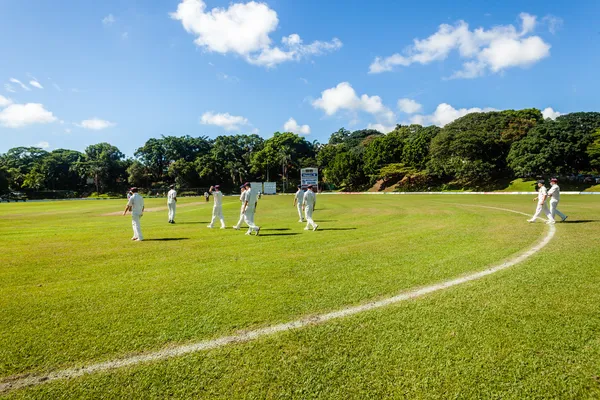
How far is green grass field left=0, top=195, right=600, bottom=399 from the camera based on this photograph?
10.1 feet

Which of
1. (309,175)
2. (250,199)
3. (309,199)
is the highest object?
(309,175)

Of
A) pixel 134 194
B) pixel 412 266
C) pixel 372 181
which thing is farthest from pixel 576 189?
pixel 134 194

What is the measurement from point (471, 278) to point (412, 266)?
1.19 meters

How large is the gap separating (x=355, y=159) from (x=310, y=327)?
73.9 metres

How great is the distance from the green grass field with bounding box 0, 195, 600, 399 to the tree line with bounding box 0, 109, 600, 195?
5422 centimetres

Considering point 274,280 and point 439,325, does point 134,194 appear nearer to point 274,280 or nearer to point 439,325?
point 274,280

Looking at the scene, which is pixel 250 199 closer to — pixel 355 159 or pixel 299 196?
pixel 299 196

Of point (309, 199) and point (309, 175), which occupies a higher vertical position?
point (309, 175)

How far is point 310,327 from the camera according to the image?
4.16m

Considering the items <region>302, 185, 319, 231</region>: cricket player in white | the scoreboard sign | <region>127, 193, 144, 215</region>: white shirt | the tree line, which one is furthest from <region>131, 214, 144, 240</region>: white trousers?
the tree line

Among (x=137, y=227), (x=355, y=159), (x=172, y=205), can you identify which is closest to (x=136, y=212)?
(x=137, y=227)

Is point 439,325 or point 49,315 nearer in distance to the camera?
point 439,325

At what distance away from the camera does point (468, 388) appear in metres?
2.98

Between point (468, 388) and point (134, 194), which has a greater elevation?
point (134, 194)
